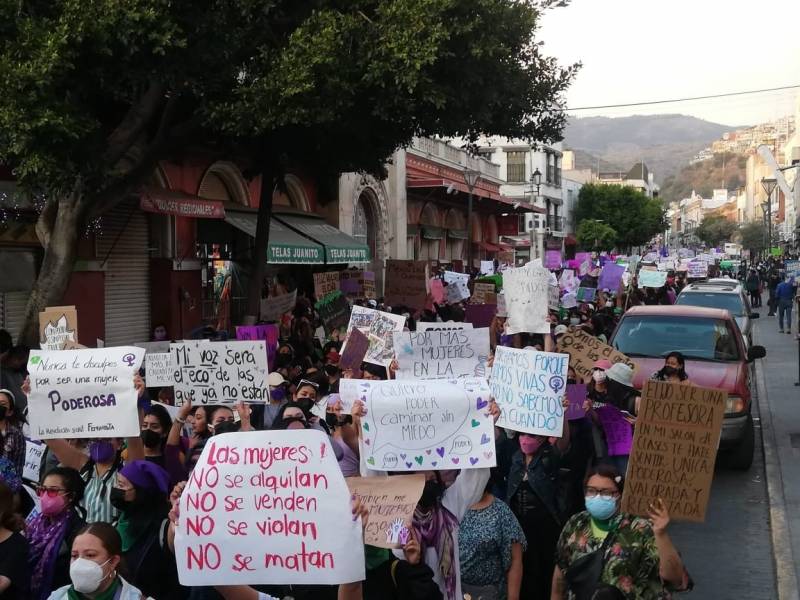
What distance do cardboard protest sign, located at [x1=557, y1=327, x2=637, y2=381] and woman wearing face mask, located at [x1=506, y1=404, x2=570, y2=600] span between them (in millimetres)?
2672

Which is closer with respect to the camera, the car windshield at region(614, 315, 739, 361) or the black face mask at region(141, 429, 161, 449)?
the black face mask at region(141, 429, 161, 449)

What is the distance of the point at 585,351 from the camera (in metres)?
9.12

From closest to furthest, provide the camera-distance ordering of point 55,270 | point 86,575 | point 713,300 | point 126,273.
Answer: point 86,575 → point 55,270 → point 126,273 → point 713,300

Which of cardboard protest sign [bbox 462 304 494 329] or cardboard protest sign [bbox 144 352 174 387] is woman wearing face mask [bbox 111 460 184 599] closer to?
cardboard protest sign [bbox 144 352 174 387]

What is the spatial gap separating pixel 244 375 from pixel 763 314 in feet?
107

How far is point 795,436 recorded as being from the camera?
12.8m

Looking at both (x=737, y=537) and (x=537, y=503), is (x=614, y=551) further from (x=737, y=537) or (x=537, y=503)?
(x=737, y=537)

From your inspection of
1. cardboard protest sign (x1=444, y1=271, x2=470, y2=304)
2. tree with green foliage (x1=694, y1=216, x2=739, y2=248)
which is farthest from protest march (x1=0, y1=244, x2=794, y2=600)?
tree with green foliage (x1=694, y1=216, x2=739, y2=248)

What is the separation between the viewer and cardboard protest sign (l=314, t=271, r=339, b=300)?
15648 mm

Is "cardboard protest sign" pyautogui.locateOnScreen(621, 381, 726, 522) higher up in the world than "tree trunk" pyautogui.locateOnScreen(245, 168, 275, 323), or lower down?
lower down

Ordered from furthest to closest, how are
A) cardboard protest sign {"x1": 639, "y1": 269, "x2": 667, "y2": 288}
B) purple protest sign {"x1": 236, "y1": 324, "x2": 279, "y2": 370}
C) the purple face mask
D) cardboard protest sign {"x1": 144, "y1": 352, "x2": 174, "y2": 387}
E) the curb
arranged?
1. cardboard protest sign {"x1": 639, "y1": 269, "x2": 667, "y2": 288}
2. purple protest sign {"x1": 236, "y1": 324, "x2": 279, "y2": 370}
3. cardboard protest sign {"x1": 144, "y1": 352, "x2": 174, "y2": 387}
4. the curb
5. the purple face mask

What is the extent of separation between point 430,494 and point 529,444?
1.37 metres

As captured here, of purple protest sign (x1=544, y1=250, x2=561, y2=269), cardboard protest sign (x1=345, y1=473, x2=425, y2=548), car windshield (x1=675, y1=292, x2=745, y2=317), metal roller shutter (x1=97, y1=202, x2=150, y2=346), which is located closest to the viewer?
cardboard protest sign (x1=345, y1=473, x2=425, y2=548)

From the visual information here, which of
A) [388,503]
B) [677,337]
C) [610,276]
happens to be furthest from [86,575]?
[610,276]
